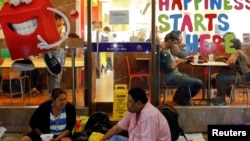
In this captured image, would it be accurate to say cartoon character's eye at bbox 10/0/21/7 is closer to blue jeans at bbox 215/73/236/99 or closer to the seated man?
the seated man

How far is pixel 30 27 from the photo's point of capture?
6.46 meters

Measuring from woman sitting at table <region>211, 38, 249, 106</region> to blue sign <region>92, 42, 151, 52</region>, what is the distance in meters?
1.06

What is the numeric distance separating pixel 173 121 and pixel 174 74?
0.97m

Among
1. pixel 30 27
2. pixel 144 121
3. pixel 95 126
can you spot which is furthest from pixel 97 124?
pixel 144 121

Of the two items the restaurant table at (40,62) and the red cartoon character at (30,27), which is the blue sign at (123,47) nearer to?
the restaurant table at (40,62)

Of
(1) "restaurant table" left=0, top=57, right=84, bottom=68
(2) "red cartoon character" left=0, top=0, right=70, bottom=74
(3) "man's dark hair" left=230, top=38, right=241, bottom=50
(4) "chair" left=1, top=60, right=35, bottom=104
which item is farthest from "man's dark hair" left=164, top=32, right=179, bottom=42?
(4) "chair" left=1, top=60, right=35, bottom=104

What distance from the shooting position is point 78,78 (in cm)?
673

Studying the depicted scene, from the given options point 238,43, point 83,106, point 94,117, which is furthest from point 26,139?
point 238,43

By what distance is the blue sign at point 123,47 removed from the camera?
21.8ft

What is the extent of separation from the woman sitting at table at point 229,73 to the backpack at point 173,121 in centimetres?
90

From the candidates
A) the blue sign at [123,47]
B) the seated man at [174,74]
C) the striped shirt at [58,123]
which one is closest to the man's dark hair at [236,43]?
the seated man at [174,74]

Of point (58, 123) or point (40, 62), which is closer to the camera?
point (58, 123)

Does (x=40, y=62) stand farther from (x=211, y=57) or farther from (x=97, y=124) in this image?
(x=211, y=57)

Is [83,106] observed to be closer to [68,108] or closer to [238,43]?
[68,108]
